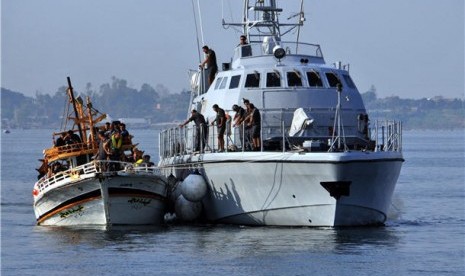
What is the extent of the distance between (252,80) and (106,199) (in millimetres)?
5339

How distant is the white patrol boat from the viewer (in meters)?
32.5

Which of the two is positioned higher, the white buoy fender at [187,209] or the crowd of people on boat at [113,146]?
the crowd of people on boat at [113,146]

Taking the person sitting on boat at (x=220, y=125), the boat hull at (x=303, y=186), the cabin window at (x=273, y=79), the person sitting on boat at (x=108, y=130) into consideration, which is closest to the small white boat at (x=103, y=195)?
the person sitting on boat at (x=108, y=130)

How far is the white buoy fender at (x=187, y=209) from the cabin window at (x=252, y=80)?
3.51m

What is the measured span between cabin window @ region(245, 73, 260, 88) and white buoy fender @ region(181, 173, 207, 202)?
10.0ft

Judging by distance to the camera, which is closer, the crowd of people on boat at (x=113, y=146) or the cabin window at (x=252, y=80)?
the crowd of people on boat at (x=113, y=146)

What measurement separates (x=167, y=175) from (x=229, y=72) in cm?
428

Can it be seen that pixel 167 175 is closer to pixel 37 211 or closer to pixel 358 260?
pixel 37 211

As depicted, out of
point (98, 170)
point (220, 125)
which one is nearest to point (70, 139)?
point (98, 170)

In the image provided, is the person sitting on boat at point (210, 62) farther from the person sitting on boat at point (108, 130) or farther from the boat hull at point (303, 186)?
the boat hull at point (303, 186)

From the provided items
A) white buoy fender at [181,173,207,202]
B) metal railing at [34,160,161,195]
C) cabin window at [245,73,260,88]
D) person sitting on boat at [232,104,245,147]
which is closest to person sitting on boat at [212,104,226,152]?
person sitting on boat at [232,104,245,147]

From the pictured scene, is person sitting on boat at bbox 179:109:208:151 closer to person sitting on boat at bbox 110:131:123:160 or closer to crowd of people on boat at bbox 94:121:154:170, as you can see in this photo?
crowd of people on boat at bbox 94:121:154:170

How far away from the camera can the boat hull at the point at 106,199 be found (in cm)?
3406

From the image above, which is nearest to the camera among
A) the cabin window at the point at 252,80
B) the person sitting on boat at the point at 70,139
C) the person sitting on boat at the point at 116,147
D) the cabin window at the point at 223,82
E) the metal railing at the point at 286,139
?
the metal railing at the point at 286,139
